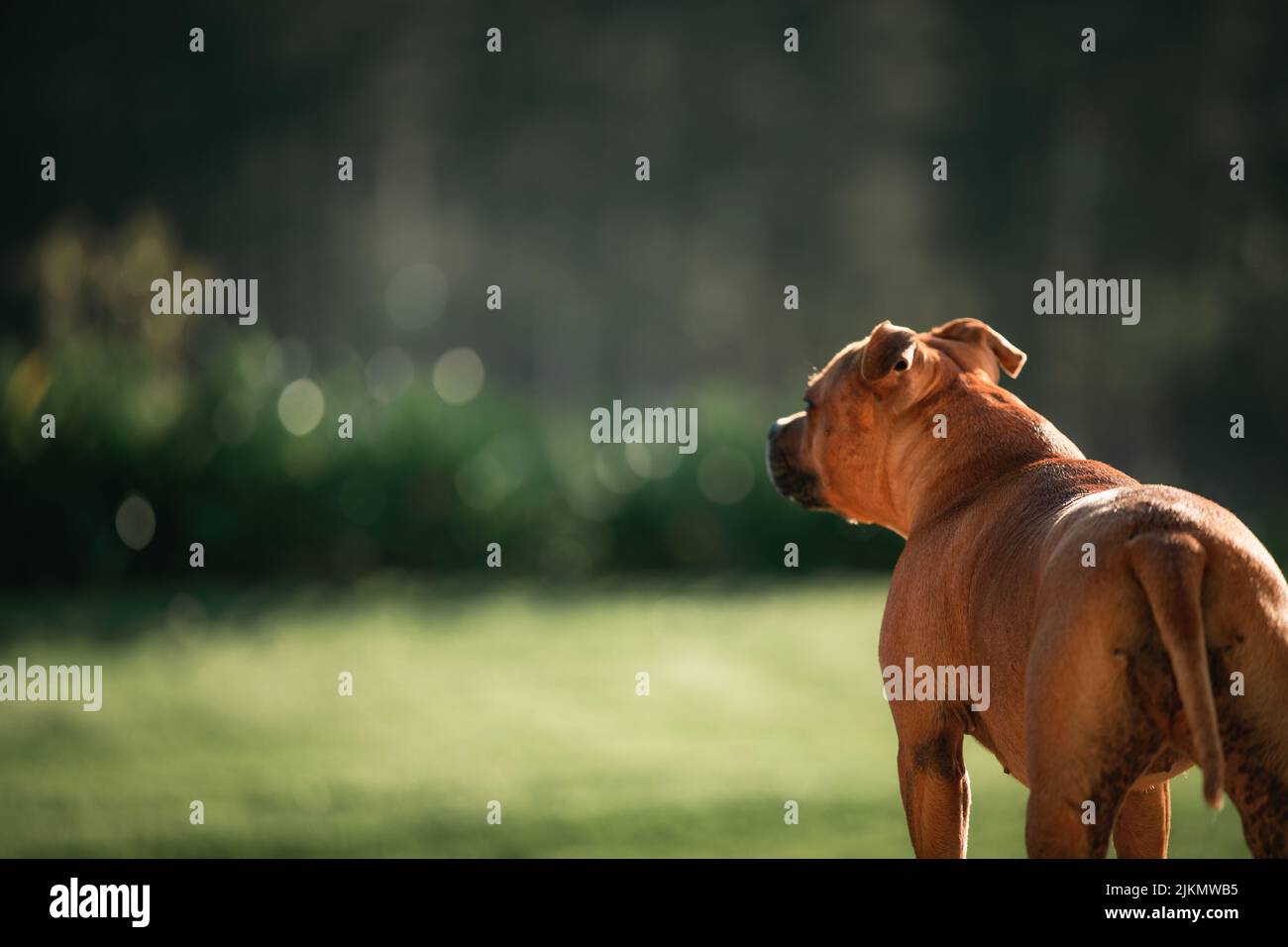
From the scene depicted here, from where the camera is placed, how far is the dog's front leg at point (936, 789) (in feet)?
11.4

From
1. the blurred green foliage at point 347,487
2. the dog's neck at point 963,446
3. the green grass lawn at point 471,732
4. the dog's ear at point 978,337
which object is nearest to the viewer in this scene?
the dog's neck at point 963,446

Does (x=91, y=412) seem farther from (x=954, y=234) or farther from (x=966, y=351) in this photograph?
(x=954, y=234)

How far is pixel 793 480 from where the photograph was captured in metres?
4.36

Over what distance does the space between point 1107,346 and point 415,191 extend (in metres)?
15.1

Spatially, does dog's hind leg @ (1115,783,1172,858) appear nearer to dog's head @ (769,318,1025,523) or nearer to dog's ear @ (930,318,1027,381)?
dog's head @ (769,318,1025,523)

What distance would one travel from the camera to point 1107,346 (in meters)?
22.3

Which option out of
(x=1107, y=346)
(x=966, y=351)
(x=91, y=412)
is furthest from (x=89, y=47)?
(x=966, y=351)

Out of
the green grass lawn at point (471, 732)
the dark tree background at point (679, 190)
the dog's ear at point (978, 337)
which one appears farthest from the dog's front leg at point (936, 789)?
the dark tree background at point (679, 190)

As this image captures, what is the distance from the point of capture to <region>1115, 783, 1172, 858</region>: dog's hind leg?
11.1 ft

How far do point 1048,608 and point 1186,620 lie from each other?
0.30 m

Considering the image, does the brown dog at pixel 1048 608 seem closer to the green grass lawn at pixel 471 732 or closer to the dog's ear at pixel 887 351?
the dog's ear at pixel 887 351

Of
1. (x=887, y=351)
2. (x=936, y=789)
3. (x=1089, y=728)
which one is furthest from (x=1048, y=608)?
(x=887, y=351)

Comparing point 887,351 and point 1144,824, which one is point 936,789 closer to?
point 1144,824

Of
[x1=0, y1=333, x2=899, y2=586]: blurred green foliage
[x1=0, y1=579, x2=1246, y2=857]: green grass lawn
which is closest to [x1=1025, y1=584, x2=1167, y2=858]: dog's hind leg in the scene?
[x1=0, y1=579, x2=1246, y2=857]: green grass lawn
